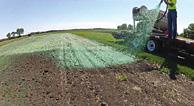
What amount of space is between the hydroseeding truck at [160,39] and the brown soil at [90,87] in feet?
12.1

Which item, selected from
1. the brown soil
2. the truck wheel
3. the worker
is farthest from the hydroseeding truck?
the brown soil

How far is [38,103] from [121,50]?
29.1 feet

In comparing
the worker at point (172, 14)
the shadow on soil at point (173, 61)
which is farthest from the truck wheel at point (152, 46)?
the worker at point (172, 14)

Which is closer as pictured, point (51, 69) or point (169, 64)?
point (51, 69)

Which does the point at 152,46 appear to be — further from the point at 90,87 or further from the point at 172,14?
the point at 90,87

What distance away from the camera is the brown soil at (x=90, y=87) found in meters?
11.2

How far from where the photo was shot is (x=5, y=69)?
51.1 ft

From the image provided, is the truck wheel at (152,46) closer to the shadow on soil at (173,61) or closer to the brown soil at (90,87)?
the shadow on soil at (173,61)

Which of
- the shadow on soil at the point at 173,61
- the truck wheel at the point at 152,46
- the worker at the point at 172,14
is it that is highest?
the worker at the point at 172,14

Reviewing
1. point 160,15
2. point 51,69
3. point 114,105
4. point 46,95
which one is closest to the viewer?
point 114,105

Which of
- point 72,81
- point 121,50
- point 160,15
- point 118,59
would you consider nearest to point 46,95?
point 72,81

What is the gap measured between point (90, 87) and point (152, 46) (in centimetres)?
854

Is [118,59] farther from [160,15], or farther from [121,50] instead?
[160,15]

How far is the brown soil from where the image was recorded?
36.7 ft
